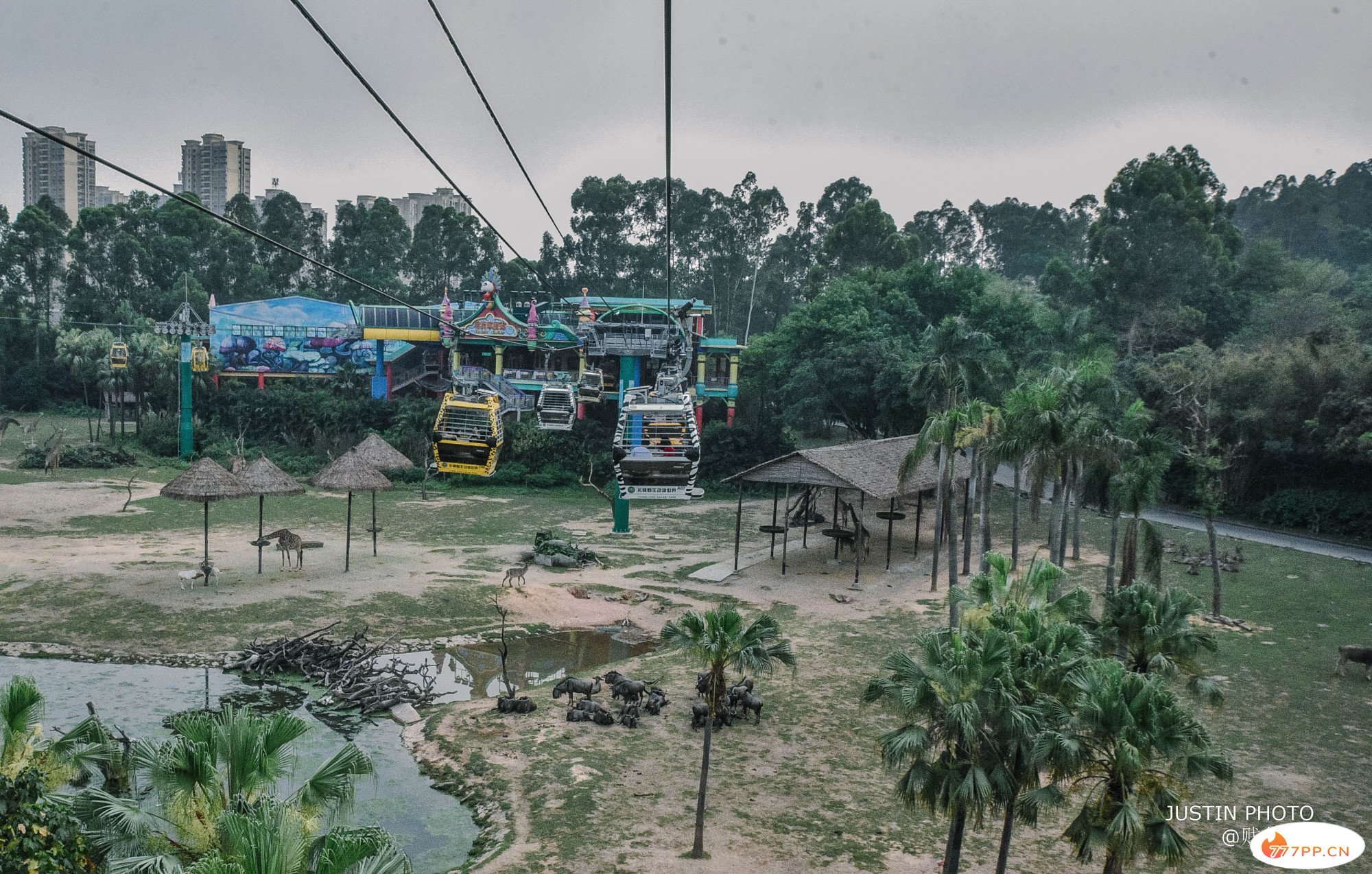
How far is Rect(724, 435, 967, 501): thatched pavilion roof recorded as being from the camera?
26.7 metres

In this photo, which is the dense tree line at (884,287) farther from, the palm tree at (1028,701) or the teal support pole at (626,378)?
the palm tree at (1028,701)

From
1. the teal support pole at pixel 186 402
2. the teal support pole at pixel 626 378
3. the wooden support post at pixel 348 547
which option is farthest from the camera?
the teal support pole at pixel 186 402

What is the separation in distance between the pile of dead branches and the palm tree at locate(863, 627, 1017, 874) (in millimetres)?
10353

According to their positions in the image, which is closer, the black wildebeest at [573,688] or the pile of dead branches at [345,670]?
the black wildebeest at [573,688]

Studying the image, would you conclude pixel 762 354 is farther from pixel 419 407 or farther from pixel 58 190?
pixel 58 190

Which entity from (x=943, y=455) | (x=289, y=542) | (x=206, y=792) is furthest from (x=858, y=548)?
(x=206, y=792)

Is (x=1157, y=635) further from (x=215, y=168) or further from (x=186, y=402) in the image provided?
(x=215, y=168)

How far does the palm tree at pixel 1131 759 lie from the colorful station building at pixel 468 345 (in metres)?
31.0

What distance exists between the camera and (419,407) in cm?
4741

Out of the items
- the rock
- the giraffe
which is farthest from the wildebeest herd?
the giraffe

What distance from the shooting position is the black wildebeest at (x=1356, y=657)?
18656 mm

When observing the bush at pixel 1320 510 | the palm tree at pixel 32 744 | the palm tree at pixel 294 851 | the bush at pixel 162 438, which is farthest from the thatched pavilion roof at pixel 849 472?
the bush at pixel 162 438

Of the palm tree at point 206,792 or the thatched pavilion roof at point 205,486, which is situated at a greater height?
the thatched pavilion roof at point 205,486

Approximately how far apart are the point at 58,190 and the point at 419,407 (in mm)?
73693
